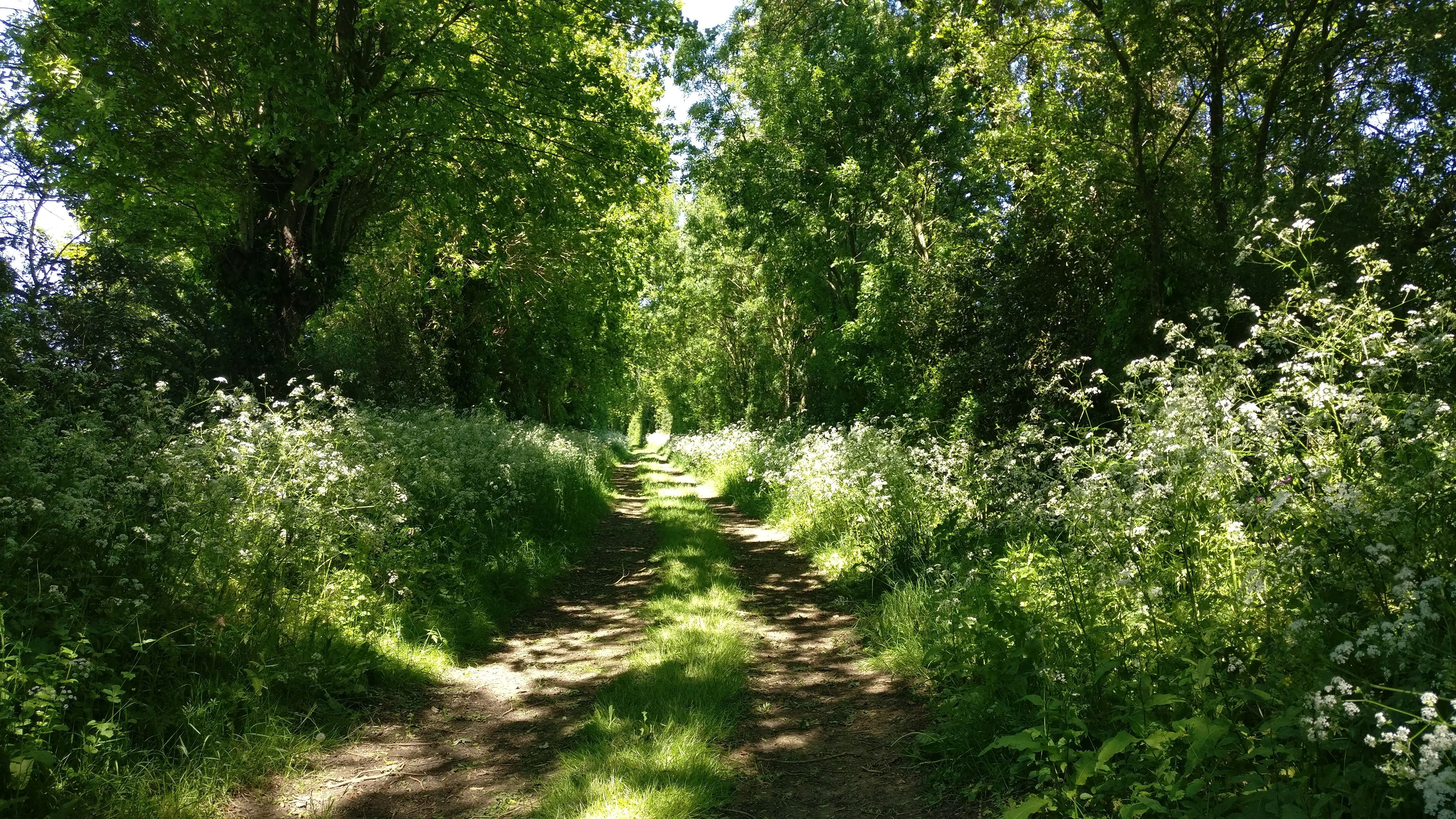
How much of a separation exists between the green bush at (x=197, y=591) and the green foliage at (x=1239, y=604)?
13.7 ft

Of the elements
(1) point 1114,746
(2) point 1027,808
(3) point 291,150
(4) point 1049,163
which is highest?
(3) point 291,150

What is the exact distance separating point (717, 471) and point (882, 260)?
31.9 feet

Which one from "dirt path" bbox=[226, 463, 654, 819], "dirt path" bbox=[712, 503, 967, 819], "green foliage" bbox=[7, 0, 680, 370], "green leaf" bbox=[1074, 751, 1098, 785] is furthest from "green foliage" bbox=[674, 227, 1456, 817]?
"green foliage" bbox=[7, 0, 680, 370]

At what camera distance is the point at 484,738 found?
502 cm

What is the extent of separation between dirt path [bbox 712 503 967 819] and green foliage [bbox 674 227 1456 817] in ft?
0.93

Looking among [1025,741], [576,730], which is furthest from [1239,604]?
[576,730]

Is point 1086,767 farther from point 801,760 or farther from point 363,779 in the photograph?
point 363,779

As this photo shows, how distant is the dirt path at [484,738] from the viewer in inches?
158

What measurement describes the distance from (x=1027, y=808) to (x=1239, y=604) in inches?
56.3

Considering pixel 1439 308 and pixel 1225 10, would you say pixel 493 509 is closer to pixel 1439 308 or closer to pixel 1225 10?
pixel 1439 308

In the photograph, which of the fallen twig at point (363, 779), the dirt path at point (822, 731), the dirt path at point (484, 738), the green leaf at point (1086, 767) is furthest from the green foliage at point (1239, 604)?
the fallen twig at point (363, 779)

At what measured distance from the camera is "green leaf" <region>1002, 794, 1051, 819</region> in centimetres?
300

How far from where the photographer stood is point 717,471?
76.7 ft

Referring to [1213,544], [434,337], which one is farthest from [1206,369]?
[434,337]
